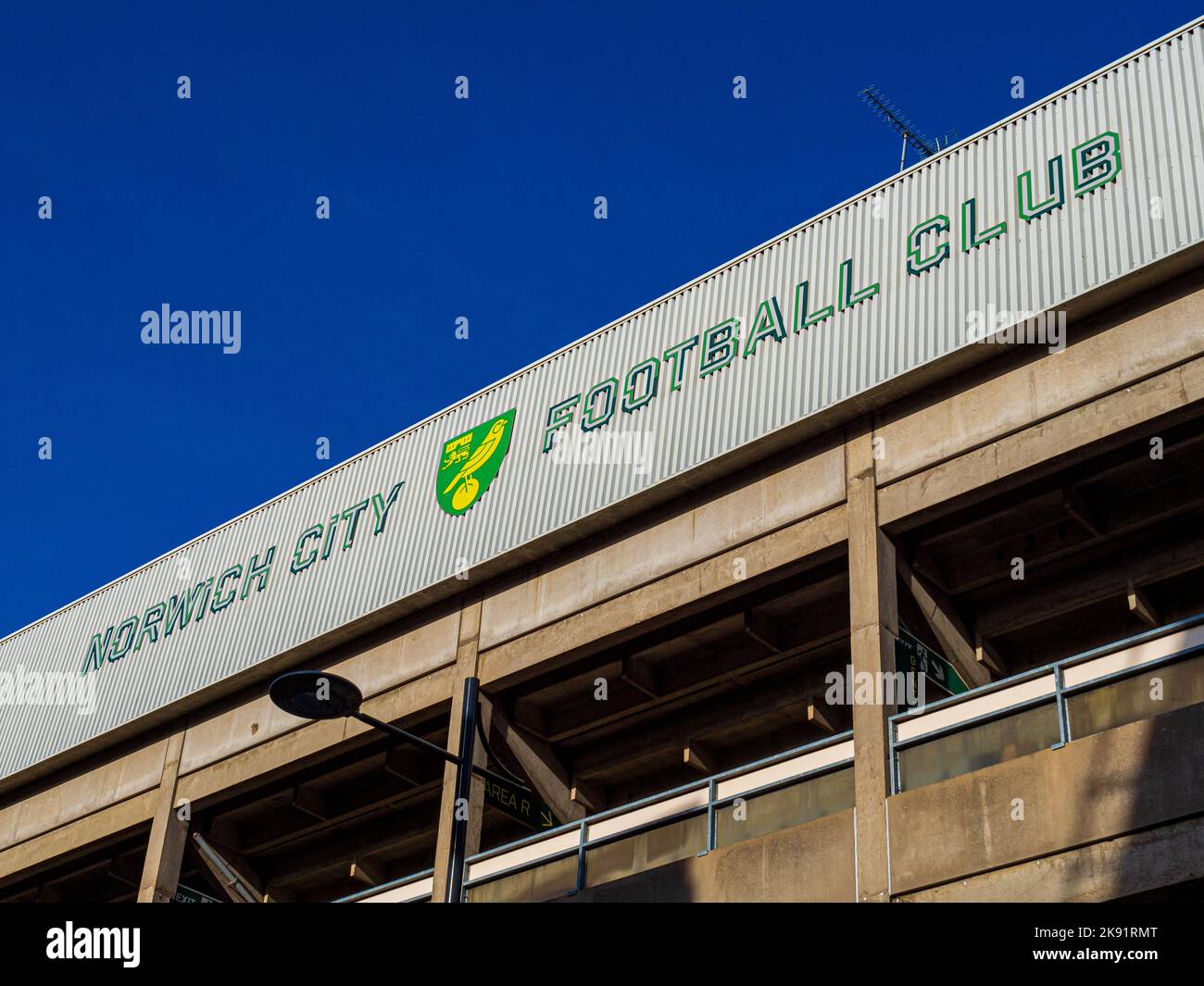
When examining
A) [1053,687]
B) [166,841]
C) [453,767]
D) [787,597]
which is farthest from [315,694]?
[166,841]

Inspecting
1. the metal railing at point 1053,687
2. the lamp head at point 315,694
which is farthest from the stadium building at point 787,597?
the lamp head at point 315,694

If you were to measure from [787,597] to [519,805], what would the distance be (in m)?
4.37

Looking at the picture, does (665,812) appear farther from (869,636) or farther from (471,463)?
(471,463)

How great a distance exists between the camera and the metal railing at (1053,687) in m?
14.8

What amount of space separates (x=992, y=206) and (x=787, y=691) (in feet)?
24.9

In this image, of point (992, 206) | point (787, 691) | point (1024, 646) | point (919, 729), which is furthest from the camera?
point (787, 691)

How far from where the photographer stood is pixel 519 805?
2039 centimetres

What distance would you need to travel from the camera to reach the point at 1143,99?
59.0 ft

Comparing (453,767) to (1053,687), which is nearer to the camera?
(1053,687)

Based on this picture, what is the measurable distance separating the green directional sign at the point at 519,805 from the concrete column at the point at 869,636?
5176mm
